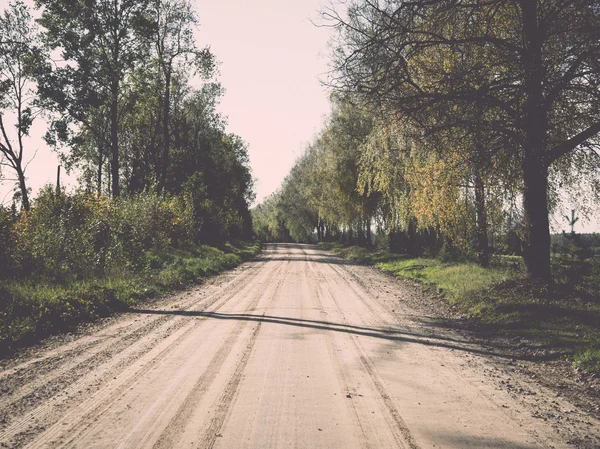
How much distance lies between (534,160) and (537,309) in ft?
12.0

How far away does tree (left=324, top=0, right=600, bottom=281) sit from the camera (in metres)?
8.36

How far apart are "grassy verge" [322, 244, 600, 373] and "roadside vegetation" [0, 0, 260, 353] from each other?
8801mm

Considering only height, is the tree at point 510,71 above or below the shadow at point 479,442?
above

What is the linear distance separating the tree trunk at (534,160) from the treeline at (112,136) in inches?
498

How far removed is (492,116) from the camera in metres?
11.1

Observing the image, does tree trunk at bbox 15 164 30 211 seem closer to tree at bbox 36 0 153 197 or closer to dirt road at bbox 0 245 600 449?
tree at bbox 36 0 153 197

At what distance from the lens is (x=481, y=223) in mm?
14844

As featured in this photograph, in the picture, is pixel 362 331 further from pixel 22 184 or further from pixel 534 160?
pixel 22 184

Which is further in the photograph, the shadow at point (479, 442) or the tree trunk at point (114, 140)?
the tree trunk at point (114, 140)

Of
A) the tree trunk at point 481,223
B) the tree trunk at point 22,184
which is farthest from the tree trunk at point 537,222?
the tree trunk at point 22,184

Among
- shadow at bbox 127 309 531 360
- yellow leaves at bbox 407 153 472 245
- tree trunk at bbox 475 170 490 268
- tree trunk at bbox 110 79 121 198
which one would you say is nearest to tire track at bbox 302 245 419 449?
shadow at bbox 127 309 531 360

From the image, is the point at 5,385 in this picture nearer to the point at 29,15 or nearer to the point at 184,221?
the point at 184,221

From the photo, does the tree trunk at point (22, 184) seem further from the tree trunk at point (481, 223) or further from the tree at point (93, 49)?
the tree trunk at point (481, 223)

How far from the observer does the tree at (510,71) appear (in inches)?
329
